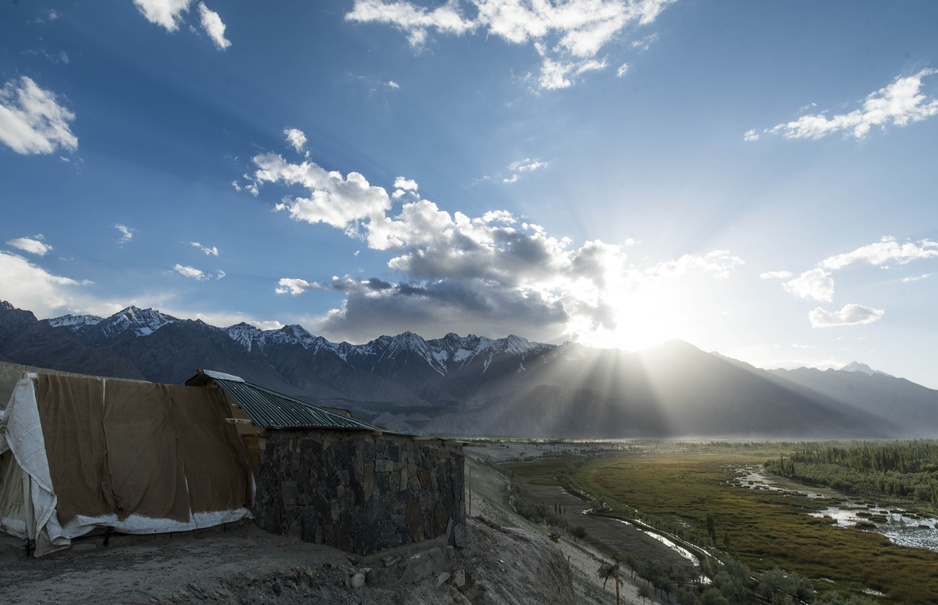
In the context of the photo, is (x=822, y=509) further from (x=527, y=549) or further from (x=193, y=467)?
(x=193, y=467)

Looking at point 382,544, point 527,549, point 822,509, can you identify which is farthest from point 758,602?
point 822,509

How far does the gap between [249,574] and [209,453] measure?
5.14 m

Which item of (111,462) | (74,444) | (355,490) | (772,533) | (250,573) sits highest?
(74,444)

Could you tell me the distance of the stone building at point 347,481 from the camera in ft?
42.6

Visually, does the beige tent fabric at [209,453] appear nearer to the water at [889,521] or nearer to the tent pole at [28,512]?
the tent pole at [28,512]

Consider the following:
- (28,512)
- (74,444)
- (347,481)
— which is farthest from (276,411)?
(28,512)

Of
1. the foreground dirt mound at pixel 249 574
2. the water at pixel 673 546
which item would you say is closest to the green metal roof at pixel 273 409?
the foreground dirt mound at pixel 249 574

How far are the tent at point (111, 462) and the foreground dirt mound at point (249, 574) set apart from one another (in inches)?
20.9

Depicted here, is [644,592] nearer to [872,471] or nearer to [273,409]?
[273,409]

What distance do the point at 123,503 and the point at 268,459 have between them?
137 inches

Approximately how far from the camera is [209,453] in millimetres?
14680

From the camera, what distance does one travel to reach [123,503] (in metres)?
12.4

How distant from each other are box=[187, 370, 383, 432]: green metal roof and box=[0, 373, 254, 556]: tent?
1098mm

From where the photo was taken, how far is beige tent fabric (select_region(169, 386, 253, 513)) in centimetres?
1403
